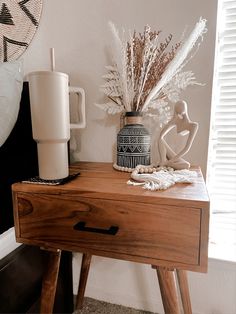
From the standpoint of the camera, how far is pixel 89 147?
0.99 meters

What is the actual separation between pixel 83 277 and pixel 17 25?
3.59ft

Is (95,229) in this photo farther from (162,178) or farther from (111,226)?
(162,178)

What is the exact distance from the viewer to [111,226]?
21.4 inches

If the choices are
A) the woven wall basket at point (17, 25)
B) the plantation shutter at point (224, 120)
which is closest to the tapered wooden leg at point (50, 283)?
the plantation shutter at point (224, 120)

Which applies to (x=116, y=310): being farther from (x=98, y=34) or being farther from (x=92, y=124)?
(x=98, y=34)

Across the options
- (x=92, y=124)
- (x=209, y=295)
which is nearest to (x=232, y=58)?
(x=92, y=124)

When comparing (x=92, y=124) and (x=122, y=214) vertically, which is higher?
(x=92, y=124)

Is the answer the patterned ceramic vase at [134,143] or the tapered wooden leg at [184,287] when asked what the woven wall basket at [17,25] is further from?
the tapered wooden leg at [184,287]

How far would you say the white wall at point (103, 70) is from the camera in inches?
31.6

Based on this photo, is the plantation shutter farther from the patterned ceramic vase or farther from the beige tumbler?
the beige tumbler

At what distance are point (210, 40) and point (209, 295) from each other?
3.14 feet

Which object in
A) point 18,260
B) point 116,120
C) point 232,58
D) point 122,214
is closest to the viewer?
point 122,214

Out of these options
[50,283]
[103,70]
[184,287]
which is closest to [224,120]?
[103,70]

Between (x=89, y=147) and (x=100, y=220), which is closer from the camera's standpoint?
(x=100, y=220)
